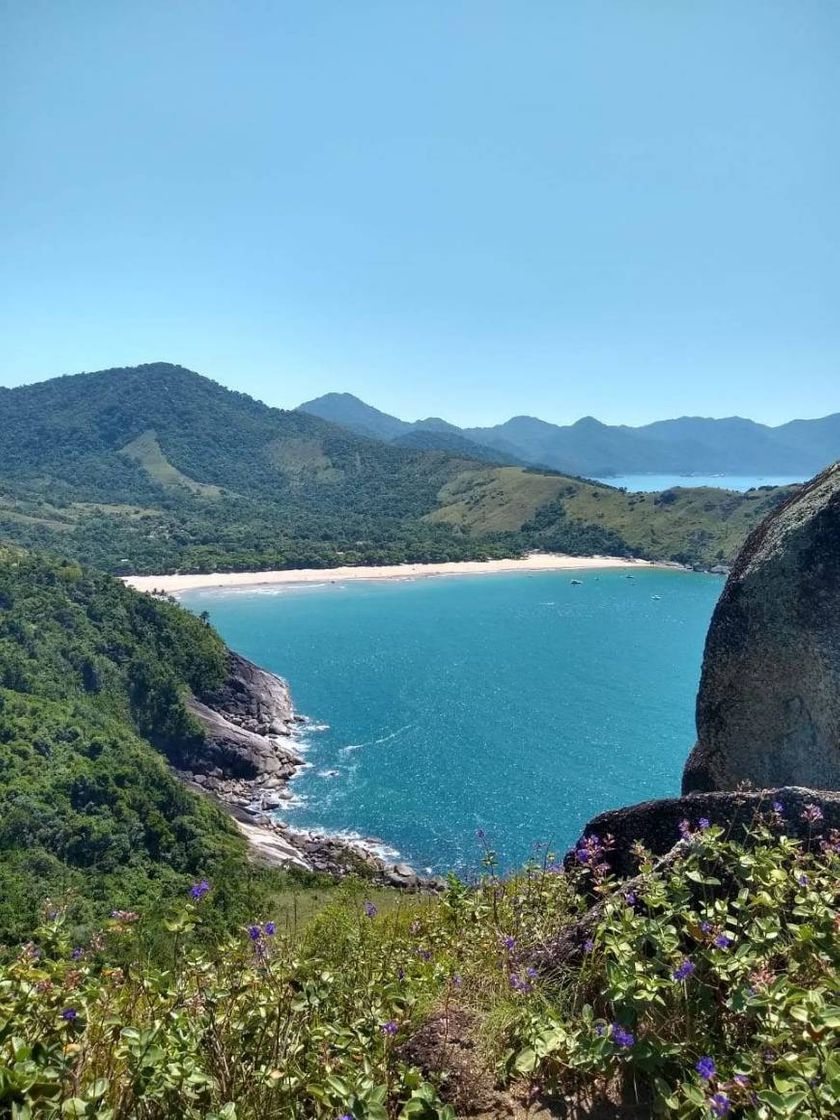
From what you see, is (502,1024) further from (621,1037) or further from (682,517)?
(682,517)

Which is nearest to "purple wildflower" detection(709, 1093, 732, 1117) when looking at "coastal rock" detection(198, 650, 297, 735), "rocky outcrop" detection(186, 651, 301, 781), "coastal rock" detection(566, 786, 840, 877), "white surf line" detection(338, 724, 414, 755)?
"coastal rock" detection(566, 786, 840, 877)

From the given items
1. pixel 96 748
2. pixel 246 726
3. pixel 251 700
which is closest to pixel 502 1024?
pixel 96 748

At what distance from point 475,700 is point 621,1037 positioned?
2776 inches

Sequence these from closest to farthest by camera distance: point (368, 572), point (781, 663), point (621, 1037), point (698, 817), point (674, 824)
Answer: point (621, 1037) → point (698, 817) → point (674, 824) → point (781, 663) → point (368, 572)

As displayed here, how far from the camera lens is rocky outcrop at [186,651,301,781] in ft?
193

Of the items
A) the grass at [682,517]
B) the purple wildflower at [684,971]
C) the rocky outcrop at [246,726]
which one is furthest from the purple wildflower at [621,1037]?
the grass at [682,517]

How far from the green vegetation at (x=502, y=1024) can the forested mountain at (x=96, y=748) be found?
93.9 ft

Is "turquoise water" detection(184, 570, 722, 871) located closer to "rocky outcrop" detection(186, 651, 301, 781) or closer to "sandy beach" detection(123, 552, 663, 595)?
"rocky outcrop" detection(186, 651, 301, 781)

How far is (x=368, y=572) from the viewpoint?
497 feet

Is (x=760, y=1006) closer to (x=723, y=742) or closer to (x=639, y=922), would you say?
(x=639, y=922)

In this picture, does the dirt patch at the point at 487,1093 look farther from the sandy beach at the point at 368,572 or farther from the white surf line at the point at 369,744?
the sandy beach at the point at 368,572

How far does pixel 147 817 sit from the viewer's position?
1724 inches

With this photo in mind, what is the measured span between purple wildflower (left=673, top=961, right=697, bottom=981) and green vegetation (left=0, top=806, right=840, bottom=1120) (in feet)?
0.04

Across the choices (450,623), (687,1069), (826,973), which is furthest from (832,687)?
(450,623)
